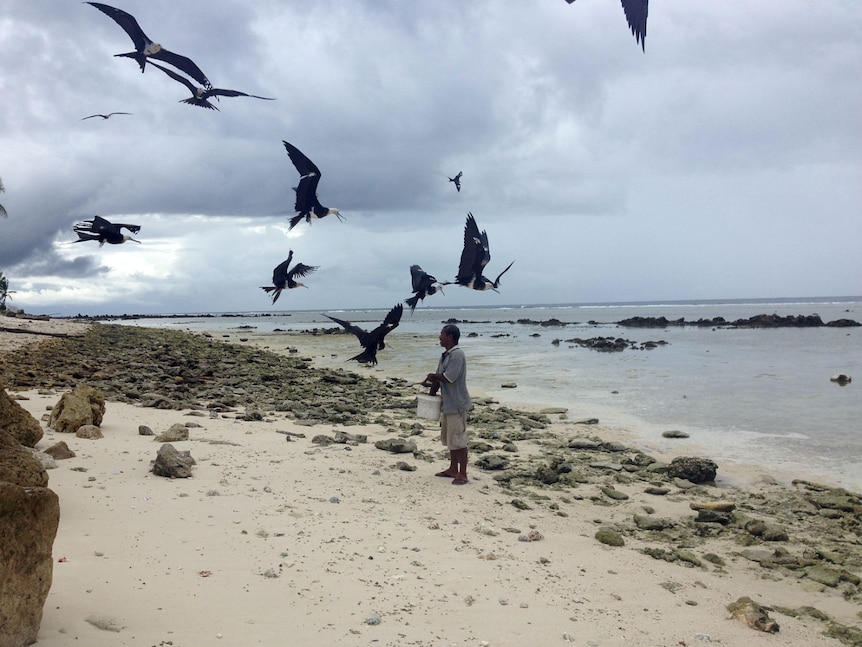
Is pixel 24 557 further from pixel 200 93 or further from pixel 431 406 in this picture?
pixel 431 406

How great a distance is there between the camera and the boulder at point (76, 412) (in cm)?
741

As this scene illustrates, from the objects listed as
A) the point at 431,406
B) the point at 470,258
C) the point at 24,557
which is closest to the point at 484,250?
the point at 470,258

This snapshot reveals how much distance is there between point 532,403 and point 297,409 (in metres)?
5.87

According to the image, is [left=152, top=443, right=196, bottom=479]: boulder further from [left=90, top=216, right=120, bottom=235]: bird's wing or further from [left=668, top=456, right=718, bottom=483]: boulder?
[left=668, top=456, right=718, bottom=483]: boulder

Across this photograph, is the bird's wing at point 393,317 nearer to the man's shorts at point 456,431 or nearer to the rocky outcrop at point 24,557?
the man's shorts at point 456,431

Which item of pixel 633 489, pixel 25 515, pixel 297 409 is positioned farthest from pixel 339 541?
pixel 297 409

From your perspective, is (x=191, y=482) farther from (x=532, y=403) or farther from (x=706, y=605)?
(x=532, y=403)

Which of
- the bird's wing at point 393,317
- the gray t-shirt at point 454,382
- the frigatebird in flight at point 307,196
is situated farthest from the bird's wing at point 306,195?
the gray t-shirt at point 454,382

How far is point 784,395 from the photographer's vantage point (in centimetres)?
1579

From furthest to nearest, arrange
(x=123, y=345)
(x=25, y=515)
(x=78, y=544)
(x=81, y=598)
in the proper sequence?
(x=123, y=345) → (x=78, y=544) → (x=81, y=598) → (x=25, y=515)

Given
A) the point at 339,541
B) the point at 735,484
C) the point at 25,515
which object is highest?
the point at 25,515

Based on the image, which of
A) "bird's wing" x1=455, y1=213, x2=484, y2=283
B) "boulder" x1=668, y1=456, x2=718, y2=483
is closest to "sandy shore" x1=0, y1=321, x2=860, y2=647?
"boulder" x1=668, y1=456, x2=718, y2=483

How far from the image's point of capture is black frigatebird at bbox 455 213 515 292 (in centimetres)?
725

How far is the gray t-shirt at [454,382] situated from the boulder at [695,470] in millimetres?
3257
